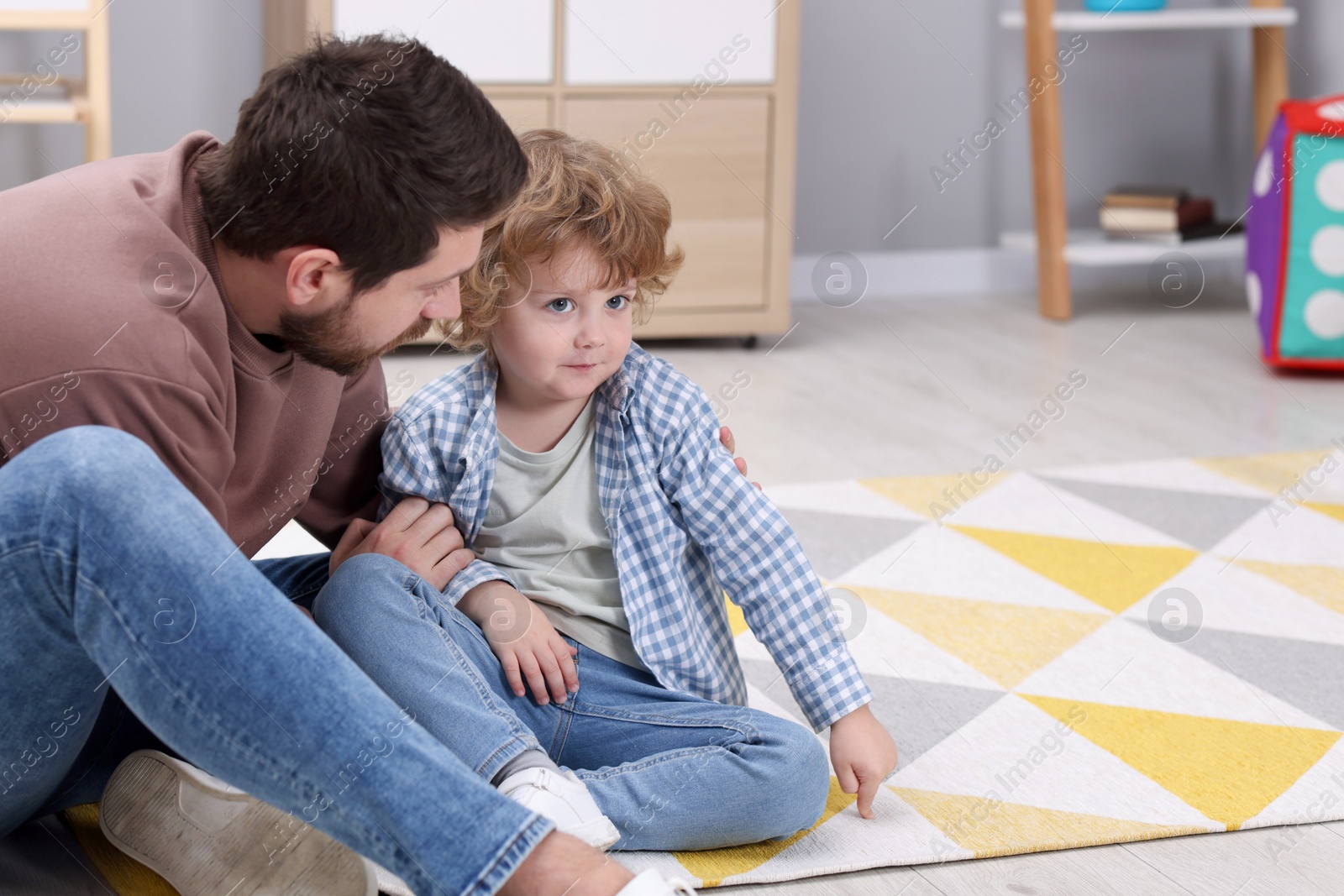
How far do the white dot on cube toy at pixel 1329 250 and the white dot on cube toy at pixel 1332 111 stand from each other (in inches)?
7.0

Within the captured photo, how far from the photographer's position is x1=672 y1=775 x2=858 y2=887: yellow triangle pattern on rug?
0.87 meters

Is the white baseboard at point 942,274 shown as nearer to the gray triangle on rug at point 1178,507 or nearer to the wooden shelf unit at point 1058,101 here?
the wooden shelf unit at point 1058,101

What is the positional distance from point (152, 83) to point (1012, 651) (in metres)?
1.93

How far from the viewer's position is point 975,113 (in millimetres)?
3029

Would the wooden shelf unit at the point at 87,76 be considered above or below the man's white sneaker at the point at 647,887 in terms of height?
above

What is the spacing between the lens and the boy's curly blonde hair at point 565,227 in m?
0.94

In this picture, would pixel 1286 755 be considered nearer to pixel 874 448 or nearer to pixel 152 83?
pixel 874 448

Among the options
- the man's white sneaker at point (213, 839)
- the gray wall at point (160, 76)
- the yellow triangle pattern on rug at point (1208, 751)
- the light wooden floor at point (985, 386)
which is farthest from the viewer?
the gray wall at point (160, 76)

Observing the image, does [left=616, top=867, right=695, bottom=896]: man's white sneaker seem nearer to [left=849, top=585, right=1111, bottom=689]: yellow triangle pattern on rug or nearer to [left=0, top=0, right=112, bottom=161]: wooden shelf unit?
[left=849, top=585, right=1111, bottom=689]: yellow triangle pattern on rug

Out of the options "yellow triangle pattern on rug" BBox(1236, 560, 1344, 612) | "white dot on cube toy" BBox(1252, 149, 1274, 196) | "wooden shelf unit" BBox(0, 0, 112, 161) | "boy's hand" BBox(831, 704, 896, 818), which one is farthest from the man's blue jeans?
"white dot on cube toy" BBox(1252, 149, 1274, 196)

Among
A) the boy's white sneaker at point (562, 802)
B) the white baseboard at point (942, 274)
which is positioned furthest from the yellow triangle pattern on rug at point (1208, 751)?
the white baseboard at point (942, 274)

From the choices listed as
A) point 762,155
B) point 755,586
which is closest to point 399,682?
point 755,586

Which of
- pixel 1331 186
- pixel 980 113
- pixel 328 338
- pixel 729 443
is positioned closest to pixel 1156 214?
pixel 980 113

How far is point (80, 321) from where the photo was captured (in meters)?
0.71
